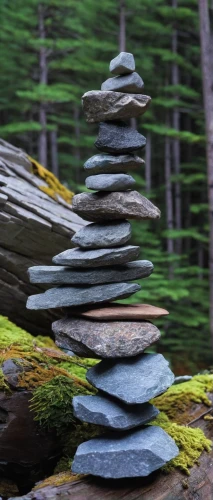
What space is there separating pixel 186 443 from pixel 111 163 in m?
2.47

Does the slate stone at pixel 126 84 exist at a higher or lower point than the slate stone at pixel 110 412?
higher

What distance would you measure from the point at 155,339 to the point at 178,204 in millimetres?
11377

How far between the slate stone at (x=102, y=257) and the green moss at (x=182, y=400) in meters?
1.94

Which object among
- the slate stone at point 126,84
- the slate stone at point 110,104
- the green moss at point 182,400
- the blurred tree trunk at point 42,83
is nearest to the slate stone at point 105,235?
the slate stone at point 110,104

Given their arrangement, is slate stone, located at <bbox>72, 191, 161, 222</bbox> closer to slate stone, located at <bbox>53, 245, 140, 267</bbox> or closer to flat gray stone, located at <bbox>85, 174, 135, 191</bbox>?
flat gray stone, located at <bbox>85, 174, 135, 191</bbox>

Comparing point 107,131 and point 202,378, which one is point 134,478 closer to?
point 202,378

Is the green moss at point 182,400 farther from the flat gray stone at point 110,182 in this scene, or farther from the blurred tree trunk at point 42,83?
the blurred tree trunk at point 42,83

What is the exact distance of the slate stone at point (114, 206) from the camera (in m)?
3.61

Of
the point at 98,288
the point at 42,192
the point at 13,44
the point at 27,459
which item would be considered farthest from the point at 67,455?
the point at 13,44

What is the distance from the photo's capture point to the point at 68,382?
4.00 m

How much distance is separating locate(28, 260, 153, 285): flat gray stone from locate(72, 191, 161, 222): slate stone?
1.36ft

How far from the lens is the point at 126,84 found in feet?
12.1

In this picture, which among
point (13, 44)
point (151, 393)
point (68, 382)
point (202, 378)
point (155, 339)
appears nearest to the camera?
point (151, 393)

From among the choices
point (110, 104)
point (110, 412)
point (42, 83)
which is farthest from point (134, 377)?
point (42, 83)
